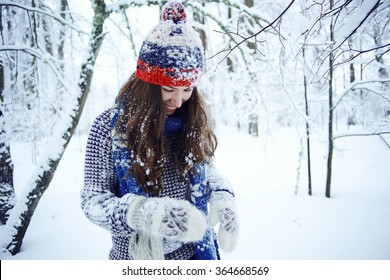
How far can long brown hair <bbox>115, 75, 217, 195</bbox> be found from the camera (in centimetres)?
115

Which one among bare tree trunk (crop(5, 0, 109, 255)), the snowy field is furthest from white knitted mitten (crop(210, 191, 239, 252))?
bare tree trunk (crop(5, 0, 109, 255))

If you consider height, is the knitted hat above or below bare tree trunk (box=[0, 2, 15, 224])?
above

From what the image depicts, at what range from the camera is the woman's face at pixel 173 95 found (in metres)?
1.19

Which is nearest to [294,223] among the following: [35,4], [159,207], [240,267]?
[240,267]

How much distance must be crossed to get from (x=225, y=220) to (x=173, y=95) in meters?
0.68

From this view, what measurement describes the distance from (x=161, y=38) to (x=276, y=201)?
13.6ft

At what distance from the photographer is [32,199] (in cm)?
281

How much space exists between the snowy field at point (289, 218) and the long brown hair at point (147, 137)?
2.23 metres

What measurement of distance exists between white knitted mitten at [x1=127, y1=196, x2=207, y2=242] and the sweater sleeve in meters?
0.06

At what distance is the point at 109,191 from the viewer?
1153mm

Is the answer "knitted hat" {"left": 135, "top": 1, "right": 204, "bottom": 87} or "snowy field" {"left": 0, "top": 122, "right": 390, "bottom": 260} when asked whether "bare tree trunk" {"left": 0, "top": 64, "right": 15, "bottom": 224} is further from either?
"knitted hat" {"left": 135, "top": 1, "right": 204, "bottom": 87}

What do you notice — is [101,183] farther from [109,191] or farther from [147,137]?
[147,137]

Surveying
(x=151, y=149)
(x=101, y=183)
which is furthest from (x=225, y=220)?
(x=101, y=183)

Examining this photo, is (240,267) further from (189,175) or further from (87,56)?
(87,56)
